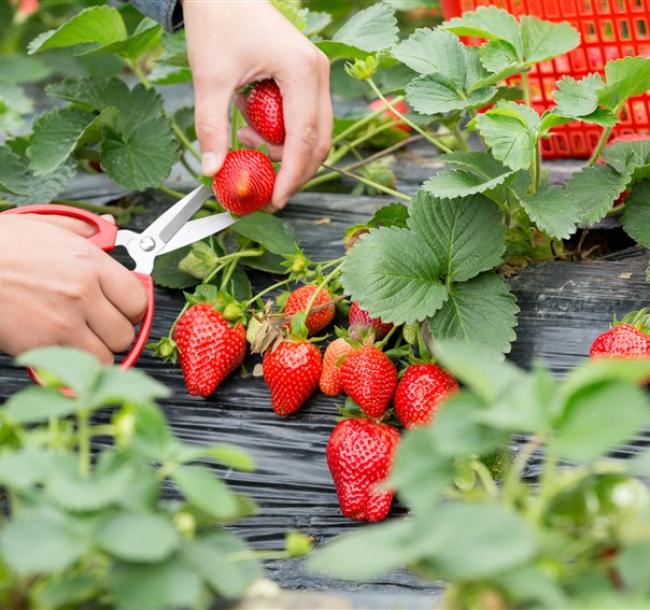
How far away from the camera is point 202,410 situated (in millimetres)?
1208

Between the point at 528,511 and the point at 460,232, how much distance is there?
2.10 feet

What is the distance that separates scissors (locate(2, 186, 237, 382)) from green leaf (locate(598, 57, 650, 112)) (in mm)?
471

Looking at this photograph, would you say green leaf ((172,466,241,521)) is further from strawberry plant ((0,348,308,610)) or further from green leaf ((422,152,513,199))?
green leaf ((422,152,513,199))

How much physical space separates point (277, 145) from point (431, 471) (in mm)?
810

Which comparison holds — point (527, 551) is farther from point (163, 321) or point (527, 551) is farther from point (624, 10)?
point (624, 10)

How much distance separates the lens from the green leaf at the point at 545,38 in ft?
3.91

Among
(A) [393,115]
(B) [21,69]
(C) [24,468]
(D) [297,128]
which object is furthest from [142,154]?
(C) [24,468]

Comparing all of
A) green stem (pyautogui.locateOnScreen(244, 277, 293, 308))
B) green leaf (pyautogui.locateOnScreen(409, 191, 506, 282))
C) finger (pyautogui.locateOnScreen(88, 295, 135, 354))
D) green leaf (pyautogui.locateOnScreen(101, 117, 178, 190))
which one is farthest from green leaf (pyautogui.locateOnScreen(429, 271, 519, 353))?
green leaf (pyautogui.locateOnScreen(101, 117, 178, 190))

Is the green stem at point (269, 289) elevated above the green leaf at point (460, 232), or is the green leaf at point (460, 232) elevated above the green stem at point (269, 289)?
the green leaf at point (460, 232)

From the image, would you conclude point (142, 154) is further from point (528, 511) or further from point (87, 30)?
point (528, 511)

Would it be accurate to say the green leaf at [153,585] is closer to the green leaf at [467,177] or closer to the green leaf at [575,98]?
the green leaf at [467,177]

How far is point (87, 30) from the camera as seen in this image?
1.39 meters

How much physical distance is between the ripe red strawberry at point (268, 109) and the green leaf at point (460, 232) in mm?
203

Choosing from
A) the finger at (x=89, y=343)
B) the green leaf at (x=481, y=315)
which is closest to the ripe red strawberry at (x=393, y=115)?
the green leaf at (x=481, y=315)
